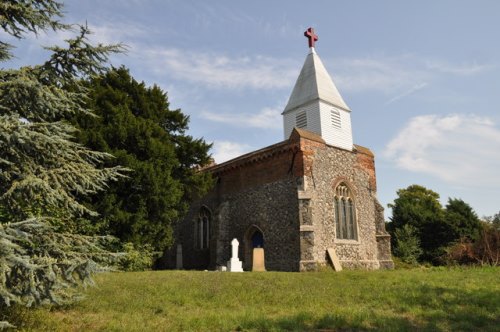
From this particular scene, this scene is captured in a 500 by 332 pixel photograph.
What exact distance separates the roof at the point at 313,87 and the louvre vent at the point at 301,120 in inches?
22.9

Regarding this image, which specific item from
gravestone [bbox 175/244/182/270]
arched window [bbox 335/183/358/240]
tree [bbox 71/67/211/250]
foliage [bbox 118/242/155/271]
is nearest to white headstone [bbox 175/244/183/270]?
gravestone [bbox 175/244/182/270]

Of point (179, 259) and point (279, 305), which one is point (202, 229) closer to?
point (179, 259)

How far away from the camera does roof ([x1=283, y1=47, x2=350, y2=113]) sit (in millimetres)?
23188

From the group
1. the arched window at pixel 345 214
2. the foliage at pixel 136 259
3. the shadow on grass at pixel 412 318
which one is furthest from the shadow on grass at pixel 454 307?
the foliage at pixel 136 259

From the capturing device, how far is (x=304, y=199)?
19828mm

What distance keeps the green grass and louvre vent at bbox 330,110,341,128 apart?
413 inches

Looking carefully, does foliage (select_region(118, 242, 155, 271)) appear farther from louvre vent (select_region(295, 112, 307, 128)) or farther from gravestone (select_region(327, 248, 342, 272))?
louvre vent (select_region(295, 112, 307, 128))

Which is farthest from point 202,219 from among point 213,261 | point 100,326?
point 100,326

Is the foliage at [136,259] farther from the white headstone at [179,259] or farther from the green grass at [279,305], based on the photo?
the white headstone at [179,259]

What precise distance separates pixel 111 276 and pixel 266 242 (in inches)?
351

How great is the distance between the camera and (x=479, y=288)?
39.5 feet

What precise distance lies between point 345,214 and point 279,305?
12.1 meters

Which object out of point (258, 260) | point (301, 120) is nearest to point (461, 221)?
point (301, 120)

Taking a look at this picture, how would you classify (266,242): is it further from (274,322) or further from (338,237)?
(274,322)
